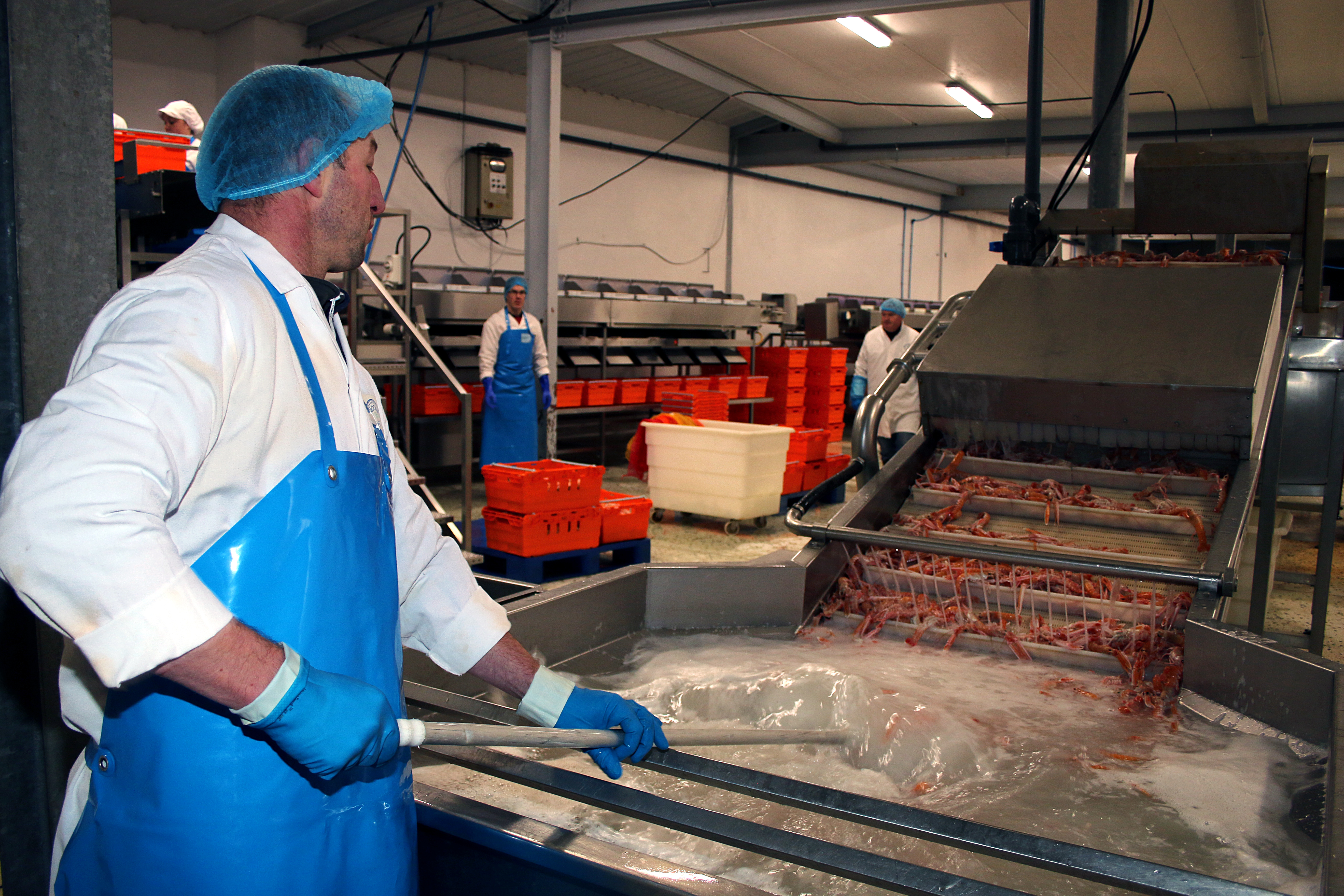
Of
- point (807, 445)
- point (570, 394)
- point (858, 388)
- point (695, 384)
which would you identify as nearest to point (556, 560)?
point (807, 445)

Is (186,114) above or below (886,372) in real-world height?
above

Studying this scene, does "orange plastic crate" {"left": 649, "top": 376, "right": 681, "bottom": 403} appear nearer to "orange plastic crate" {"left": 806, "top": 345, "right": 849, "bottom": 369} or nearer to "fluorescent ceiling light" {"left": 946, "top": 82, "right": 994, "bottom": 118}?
"orange plastic crate" {"left": 806, "top": 345, "right": 849, "bottom": 369}

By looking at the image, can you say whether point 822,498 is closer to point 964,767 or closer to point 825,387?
point 964,767

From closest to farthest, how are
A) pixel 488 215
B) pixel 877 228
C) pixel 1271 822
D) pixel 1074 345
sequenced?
pixel 1271 822
pixel 1074 345
pixel 488 215
pixel 877 228

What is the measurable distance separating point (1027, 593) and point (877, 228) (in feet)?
55.6

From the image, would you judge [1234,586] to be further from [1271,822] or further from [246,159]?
[246,159]

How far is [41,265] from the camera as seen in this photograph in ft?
5.80

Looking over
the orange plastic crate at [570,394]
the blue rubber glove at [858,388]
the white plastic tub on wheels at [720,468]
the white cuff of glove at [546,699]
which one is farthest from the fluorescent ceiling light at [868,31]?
the white cuff of glove at [546,699]

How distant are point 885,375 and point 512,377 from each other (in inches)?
123

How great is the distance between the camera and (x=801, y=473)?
8164 mm

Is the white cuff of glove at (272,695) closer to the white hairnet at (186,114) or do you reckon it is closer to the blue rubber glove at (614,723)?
the blue rubber glove at (614,723)

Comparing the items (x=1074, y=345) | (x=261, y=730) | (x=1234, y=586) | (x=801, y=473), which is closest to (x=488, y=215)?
(x=801, y=473)

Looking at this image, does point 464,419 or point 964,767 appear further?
point 464,419

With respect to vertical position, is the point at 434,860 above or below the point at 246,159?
below
